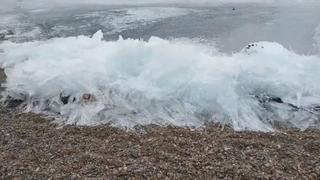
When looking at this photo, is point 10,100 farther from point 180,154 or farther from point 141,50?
point 180,154

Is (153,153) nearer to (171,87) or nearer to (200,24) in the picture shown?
(171,87)

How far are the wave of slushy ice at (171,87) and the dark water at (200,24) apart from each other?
234cm

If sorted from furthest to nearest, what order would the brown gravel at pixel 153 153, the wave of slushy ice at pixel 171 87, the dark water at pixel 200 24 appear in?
the dark water at pixel 200 24, the wave of slushy ice at pixel 171 87, the brown gravel at pixel 153 153

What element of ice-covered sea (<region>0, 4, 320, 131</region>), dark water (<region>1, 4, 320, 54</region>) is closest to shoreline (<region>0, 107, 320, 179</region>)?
ice-covered sea (<region>0, 4, 320, 131</region>)

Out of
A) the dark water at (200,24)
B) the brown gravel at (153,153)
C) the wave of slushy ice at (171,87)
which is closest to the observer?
the brown gravel at (153,153)

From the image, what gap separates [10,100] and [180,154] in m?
2.92

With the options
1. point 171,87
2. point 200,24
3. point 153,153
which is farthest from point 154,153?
point 200,24

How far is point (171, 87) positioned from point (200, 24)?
18.5 feet

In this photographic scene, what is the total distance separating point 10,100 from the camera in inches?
274

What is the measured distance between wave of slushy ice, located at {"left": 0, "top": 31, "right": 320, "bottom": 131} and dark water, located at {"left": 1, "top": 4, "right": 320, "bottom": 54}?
2341 millimetres

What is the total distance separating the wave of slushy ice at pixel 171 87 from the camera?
6.27m

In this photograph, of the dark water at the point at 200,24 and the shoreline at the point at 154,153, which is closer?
the shoreline at the point at 154,153

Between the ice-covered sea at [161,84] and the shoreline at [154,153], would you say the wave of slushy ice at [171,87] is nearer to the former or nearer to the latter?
the ice-covered sea at [161,84]

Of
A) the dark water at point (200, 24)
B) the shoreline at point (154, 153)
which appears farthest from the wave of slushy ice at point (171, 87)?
the dark water at point (200, 24)
